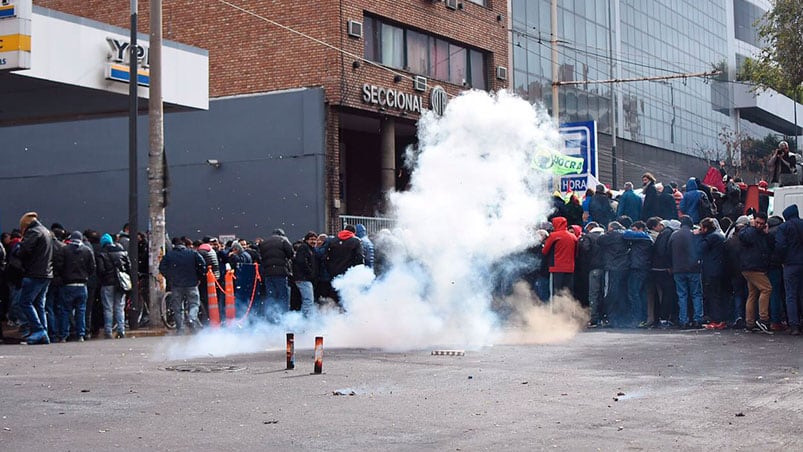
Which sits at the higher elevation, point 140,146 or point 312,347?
point 140,146

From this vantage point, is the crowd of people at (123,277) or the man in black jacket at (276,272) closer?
the crowd of people at (123,277)

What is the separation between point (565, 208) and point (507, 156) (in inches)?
209

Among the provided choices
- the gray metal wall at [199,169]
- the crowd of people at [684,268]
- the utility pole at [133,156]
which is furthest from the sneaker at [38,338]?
the gray metal wall at [199,169]

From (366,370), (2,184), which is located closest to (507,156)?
(366,370)

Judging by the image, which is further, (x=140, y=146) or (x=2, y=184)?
(x=2, y=184)

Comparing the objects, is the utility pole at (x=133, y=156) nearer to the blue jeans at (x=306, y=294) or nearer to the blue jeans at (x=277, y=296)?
the blue jeans at (x=277, y=296)

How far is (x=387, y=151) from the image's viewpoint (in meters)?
30.7

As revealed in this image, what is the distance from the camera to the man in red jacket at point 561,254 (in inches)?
746

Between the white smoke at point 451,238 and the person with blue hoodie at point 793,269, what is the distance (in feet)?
12.1

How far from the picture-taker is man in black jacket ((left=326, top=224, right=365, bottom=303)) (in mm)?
18484

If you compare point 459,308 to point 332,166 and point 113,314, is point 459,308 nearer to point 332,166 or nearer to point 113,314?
point 113,314

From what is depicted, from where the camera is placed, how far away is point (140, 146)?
32188 millimetres

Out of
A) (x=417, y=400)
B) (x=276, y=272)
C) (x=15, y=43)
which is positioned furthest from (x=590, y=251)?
(x=15, y=43)

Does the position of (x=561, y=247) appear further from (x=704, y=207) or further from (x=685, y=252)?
(x=704, y=207)
